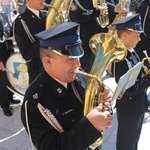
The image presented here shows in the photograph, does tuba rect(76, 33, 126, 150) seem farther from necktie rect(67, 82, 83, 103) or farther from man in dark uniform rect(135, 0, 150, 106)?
man in dark uniform rect(135, 0, 150, 106)

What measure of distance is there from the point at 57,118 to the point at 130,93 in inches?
39.0

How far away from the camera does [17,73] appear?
3691mm

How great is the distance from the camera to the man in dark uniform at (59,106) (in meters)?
1.44

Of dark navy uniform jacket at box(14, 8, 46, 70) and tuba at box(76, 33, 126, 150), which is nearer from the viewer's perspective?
tuba at box(76, 33, 126, 150)

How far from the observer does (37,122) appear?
1.46 meters

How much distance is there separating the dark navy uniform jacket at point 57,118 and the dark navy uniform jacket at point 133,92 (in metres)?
0.81

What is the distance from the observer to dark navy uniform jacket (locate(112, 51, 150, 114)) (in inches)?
90.8

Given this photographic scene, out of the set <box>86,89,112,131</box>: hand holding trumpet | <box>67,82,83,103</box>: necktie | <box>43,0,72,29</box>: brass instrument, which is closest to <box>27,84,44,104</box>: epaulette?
<box>67,82,83,103</box>: necktie

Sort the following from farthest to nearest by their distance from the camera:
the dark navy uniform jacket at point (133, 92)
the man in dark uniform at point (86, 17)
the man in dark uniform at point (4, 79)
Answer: the man in dark uniform at point (86, 17) < the man in dark uniform at point (4, 79) < the dark navy uniform jacket at point (133, 92)

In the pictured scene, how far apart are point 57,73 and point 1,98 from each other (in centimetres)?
252

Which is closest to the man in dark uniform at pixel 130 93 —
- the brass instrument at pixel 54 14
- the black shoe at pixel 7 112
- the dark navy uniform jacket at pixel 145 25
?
the brass instrument at pixel 54 14

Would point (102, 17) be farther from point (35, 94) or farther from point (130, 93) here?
point (35, 94)

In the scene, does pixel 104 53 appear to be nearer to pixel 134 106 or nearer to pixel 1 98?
pixel 134 106

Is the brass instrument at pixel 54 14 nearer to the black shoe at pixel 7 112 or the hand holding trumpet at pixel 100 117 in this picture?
the hand holding trumpet at pixel 100 117
